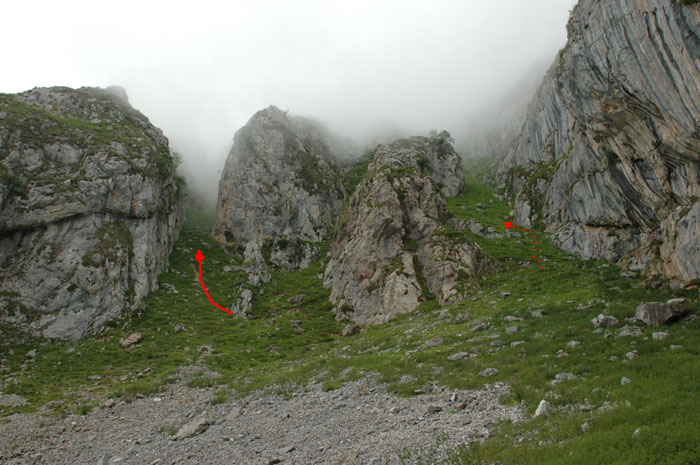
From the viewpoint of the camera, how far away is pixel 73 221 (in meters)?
58.9

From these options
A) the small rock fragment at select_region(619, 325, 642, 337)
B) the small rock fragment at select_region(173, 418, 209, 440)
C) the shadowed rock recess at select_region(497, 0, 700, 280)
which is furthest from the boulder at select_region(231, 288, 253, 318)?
the shadowed rock recess at select_region(497, 0, 700, 280)

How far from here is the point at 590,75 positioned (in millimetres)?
35750

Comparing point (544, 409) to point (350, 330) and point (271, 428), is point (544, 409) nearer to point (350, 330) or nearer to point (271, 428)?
point (271, 428)

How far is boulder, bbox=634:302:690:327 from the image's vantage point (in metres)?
19.7

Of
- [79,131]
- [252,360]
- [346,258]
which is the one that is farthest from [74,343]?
[79,131]

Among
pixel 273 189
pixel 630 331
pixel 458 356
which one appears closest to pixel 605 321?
pixel 630 331

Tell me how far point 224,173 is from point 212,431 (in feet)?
342

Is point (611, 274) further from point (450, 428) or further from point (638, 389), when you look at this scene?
point (450, 428)

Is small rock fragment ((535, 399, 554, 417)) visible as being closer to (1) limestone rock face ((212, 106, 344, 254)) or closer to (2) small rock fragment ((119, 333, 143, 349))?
(2) small rock fragment ((119, 333, 143, 349))

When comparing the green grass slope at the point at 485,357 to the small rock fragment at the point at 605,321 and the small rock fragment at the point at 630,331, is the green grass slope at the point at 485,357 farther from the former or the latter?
the small rock fragment at the point at 605,321

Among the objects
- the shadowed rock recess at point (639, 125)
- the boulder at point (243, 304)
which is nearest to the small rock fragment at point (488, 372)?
the shadowed rock recess at point (639, 125)

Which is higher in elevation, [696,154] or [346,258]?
[696,154]

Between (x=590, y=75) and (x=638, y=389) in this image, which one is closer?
(x=638, y=389)

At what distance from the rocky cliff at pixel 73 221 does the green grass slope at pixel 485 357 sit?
14.4ft
